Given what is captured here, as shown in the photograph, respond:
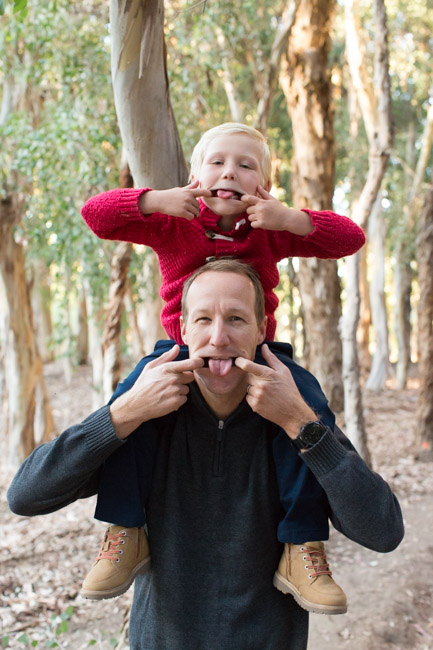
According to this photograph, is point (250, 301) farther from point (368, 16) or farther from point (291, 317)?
point (368, 16)

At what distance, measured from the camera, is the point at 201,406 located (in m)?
1.84

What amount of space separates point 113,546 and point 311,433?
0.73 meters

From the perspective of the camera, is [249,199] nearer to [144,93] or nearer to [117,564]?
[144,93]

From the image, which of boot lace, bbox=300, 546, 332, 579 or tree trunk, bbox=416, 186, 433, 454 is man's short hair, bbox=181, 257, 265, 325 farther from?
tree trunk, bbox=416, 186, 433, 454

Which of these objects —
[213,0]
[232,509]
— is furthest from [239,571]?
[213,0]

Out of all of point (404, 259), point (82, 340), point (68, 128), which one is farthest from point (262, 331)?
point (82, 340)

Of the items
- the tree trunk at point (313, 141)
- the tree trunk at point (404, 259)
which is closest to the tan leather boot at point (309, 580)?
the tree trunk at point (313, 141)

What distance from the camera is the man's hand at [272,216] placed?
188 cm

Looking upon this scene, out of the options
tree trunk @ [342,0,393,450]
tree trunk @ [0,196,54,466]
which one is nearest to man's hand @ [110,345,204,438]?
tree trunk @ [342,0,393,450]

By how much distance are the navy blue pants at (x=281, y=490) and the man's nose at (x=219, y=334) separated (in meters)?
0.36

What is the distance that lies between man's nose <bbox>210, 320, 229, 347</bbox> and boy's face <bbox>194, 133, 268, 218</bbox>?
45 cm

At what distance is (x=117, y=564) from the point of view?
1.76m

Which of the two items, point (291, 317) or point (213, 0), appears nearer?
point (213, 0)

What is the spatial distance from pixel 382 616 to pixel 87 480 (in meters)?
3.04
